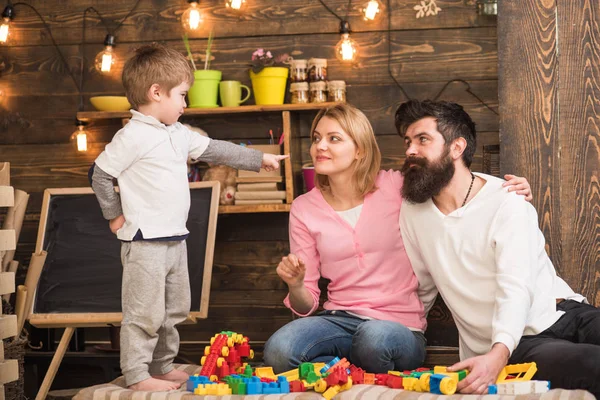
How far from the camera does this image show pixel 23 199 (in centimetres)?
300

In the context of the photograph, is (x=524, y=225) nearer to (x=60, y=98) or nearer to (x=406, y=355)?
(x=406, y=355)

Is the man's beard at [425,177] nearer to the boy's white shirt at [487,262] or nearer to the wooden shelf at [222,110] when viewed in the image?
the boy's white shirt at [487,262]

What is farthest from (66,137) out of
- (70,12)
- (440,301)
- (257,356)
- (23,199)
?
(440,301)

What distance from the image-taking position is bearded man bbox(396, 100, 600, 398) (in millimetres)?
2127

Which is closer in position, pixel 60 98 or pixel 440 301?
pixel 440 301

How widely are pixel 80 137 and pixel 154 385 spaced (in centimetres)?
187

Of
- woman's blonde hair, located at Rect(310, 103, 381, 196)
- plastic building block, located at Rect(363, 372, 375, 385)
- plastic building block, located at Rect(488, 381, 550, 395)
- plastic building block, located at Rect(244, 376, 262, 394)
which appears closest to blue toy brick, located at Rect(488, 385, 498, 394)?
plastic building block, located at Rect(488, 381, 550, 395)

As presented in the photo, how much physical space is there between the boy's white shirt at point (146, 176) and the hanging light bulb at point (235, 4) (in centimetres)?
131

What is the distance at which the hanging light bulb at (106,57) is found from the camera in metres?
3.75

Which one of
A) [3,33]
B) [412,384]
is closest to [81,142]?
[3,33]

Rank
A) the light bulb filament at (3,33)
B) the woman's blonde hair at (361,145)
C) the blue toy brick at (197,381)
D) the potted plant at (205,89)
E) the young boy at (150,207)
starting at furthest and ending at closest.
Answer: the light bulb filament at (3,33)
the potted plant at (205,89)
the woman's blonde hair at (361,145)
the young boy at (150,207)
the blue toy brick at (197,381)

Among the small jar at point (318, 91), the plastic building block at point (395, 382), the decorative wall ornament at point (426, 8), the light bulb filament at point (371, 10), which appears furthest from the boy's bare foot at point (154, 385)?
the decorative wall ornament at point (426, 8)

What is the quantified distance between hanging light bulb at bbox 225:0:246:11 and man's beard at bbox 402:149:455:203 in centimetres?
152

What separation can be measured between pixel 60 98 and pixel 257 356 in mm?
1625
